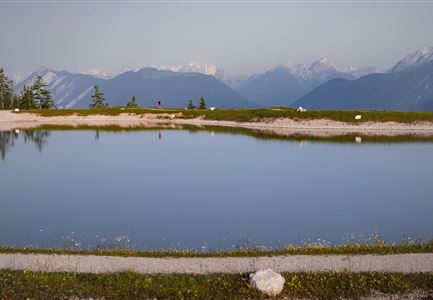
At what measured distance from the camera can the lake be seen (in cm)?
3244

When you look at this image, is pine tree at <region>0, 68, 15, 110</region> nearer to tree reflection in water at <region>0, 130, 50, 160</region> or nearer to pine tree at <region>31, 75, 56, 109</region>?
pine tree at <region>31, 75, 56, 109</region>

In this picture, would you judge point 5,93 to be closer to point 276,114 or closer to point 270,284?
point 276,114

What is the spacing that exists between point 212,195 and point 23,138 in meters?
58.1

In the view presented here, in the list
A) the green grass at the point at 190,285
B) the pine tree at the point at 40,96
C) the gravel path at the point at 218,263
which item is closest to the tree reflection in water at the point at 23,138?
the gravel path at the point at 218,263

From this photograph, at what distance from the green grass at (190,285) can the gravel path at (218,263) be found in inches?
37.9

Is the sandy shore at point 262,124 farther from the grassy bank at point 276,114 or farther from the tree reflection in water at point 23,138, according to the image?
the tree reflection in water at point 23,138

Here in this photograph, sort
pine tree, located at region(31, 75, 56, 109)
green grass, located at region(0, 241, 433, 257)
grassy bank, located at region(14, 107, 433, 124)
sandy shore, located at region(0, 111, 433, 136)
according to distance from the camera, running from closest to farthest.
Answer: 1. green grass, located at region(0, 241, 433, 257)
2. sandy shore, located at region(0, 111, 433, 136)
3. grassy bank, located at region(14, 107, 433, 124)
4. pine tree, located at region(31, 75, 56, 109)

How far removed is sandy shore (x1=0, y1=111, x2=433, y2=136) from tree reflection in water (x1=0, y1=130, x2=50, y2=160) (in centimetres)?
1363

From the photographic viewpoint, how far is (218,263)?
75.9ft

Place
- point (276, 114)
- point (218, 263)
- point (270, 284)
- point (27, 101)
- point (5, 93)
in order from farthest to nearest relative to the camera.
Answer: point (5, 93)
point (27, 101)
point (276, 114)
point (218, 263)
point (270, 284)

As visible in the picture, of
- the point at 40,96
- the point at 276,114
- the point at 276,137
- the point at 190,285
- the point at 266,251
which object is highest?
the point at 40,96

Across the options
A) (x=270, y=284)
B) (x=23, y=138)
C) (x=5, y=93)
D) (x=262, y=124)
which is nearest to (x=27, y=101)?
(x=5, y=93)

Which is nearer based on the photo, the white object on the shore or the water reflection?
the white object on the shore

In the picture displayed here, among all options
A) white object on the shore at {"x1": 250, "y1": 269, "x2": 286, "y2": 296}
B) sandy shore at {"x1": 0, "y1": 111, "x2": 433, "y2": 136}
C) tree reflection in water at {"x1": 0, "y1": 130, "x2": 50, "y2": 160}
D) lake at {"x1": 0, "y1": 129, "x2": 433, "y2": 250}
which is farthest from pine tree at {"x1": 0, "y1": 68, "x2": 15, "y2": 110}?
white object on the shore at {"x1": 250, "y1": 269, "x2": 286, "y2": 296}
